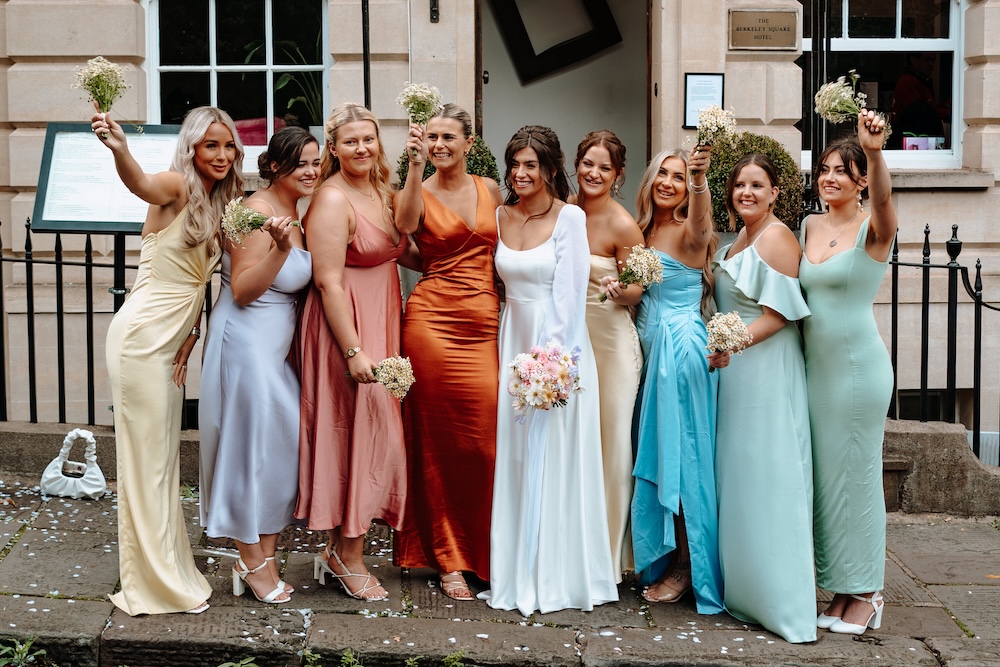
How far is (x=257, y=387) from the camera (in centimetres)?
491

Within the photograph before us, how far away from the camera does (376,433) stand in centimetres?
508

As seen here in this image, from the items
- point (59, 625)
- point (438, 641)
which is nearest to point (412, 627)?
point (438, 641)

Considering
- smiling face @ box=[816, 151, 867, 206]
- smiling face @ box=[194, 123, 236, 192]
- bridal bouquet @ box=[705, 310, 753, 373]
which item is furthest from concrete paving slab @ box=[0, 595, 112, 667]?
smiling face @ box=[816, 151, 867, 206]

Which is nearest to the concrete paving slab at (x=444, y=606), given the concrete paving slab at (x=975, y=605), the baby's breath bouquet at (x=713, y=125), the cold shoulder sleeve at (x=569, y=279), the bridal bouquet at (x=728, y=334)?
the cold shoulder sleeve at (x=569, y=279)

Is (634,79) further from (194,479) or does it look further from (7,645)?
(7,645)

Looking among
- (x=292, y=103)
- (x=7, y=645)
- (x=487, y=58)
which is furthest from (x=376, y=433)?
(x=487, y=58)

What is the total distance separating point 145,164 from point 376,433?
6.79 feet

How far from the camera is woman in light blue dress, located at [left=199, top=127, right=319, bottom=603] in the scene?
4.90 m

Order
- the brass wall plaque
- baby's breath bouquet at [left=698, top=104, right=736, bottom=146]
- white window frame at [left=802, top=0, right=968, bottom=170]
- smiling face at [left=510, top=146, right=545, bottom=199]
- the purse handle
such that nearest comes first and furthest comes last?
baby's breath bouquet at [left=698, top=104, right=736, bottom=146]
smiling face at [left=510, top=146, right=545, bottom=199]
the purse handle
the brass wall plaque
white window frame at [left=802, top=0, right=968, bottom=170]

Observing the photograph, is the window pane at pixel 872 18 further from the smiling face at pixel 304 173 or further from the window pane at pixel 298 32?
the smiling face at pixel 304 173

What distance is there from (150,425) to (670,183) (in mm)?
2590

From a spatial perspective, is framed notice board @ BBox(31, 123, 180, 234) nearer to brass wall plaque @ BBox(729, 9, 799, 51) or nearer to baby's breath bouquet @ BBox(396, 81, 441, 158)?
baby's breath bouquet @ BBox(396, 81, 441, 158)

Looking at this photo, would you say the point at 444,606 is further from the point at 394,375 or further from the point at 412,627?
the point at 394,375

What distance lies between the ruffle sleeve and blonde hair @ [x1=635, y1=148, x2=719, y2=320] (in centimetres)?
28
